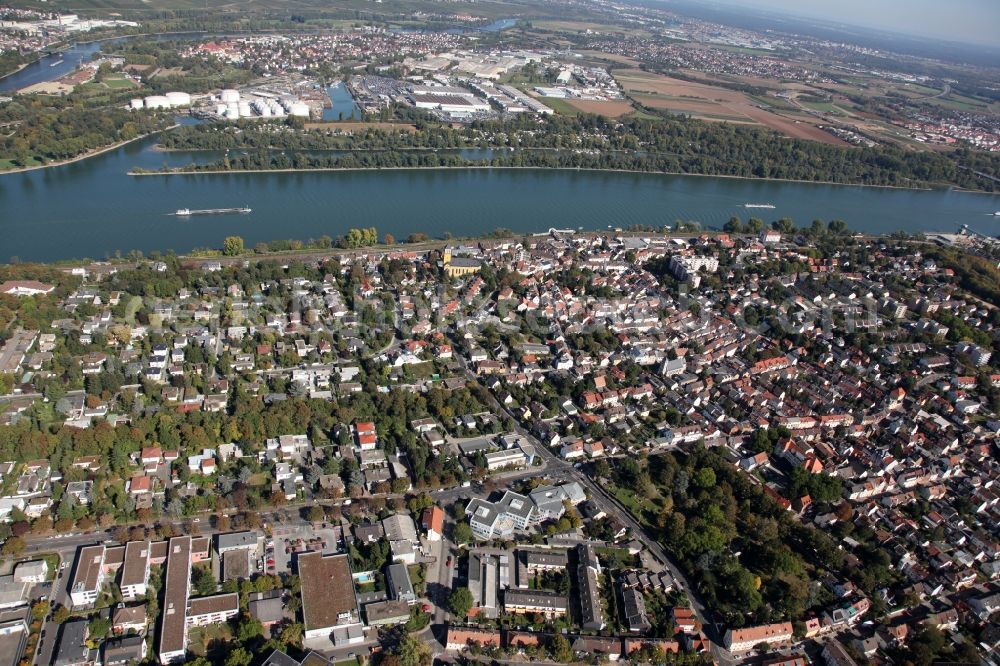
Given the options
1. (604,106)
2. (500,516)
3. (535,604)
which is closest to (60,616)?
(500,516)

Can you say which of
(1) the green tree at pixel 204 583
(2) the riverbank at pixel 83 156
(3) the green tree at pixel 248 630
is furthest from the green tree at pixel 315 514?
(2) the riverbank at pixel 83 156

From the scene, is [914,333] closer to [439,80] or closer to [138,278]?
[138,278]

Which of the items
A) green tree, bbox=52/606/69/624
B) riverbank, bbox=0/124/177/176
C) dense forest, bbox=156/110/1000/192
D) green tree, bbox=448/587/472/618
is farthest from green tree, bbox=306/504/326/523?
riverbank, bbox=0/124/177/176

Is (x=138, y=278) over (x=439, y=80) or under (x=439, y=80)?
under

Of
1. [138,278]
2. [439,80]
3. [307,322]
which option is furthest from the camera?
[439,80]

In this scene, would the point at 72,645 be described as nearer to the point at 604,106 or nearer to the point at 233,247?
the point at 233,247

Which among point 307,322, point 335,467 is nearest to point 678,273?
point 307,322
